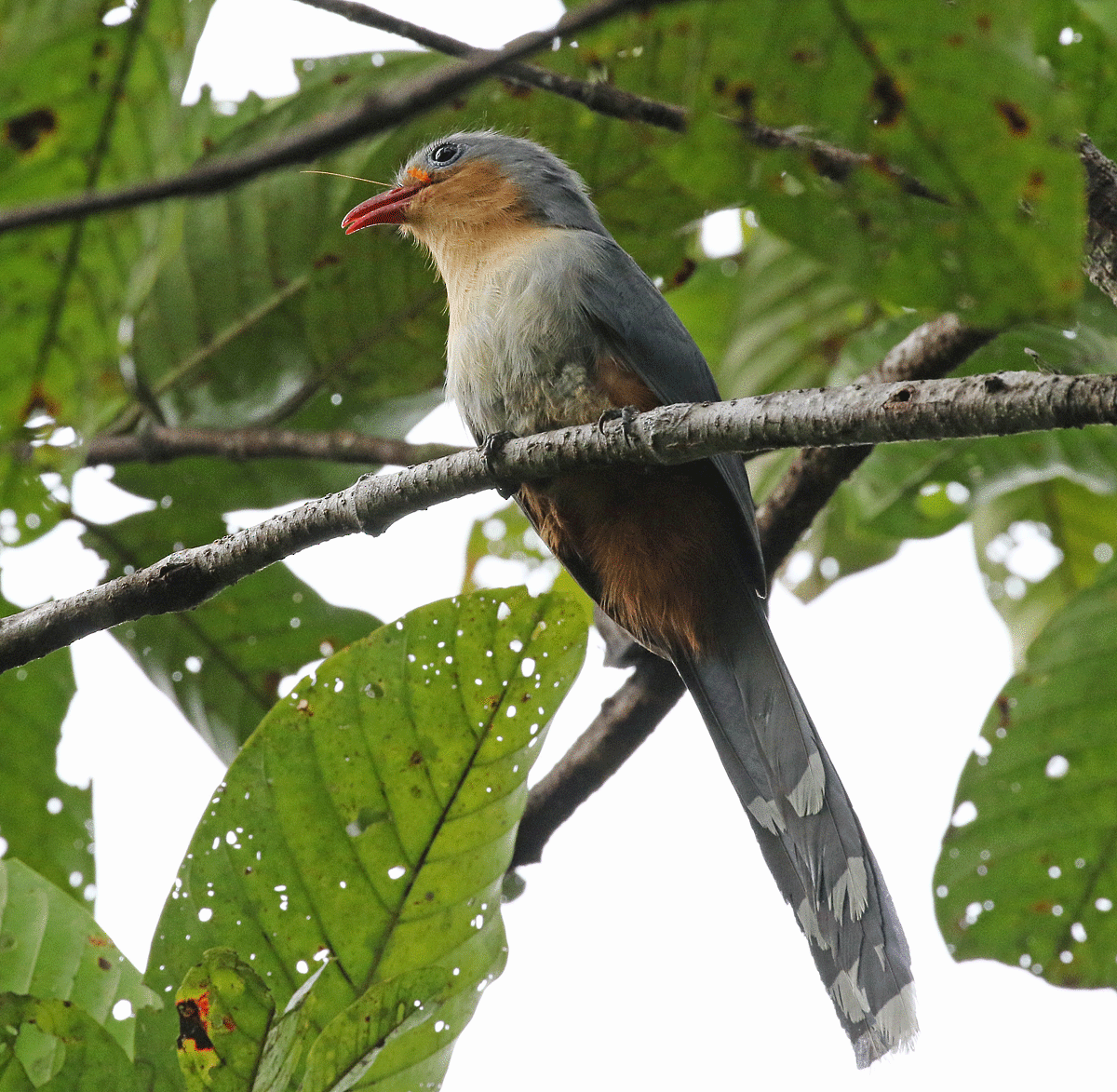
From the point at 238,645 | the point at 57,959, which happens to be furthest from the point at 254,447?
the point at 57,959

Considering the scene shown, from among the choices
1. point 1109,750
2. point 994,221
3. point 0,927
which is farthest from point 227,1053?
point 1109,750

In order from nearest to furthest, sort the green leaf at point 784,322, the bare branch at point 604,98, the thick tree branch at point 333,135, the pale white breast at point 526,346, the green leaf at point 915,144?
the thick tree branch at point 333,135 < the green leaf at point 915,144 < the bare branch at point 604,98 < the pale white breast at point 526,346 < the green leaf at point 784,322

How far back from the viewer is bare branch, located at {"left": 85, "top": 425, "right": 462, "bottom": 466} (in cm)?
331

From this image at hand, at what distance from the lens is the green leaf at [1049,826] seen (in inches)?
116

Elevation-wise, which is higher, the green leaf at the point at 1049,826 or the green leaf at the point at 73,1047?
the green leaf at the point at 1049,826

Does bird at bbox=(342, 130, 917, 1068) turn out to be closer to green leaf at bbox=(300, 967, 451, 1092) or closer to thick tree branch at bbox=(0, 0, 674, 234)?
green leaf at bbox=(300, 967, 451, 1092)

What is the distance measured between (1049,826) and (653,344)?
1.55 metres

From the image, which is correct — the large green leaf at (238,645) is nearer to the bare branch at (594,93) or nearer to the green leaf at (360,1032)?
the bare branch at (594,93)

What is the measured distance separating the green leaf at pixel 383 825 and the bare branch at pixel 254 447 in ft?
3.71

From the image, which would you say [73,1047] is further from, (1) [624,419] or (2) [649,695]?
(2) [649,695]

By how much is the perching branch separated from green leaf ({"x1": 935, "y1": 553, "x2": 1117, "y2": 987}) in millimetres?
1453

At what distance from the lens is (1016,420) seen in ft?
5.12

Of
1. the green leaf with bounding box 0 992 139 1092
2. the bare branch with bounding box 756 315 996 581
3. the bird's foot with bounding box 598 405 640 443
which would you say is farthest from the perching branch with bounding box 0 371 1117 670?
the bare branch with bounding box 756 315 996 581

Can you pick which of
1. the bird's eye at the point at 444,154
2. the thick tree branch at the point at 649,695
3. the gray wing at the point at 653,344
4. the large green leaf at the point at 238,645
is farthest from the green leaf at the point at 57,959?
the bird's eye at the point at 444,154
